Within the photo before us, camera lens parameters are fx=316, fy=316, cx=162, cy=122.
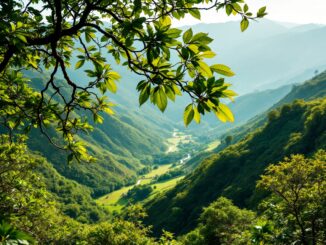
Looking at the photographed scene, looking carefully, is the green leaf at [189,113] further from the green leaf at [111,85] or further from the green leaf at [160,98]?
the green leaf at [111,85]

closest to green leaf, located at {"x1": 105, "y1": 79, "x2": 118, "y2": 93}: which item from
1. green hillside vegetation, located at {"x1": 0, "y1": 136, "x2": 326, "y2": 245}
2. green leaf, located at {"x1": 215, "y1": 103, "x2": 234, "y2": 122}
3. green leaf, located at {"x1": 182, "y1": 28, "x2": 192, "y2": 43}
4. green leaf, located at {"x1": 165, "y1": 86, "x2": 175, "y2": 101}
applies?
green leaf, located at {"x1": 165, "y1": 86, "x2": 175, "y2": 101}

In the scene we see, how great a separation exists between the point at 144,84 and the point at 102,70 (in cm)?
221

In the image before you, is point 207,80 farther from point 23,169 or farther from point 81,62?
point 23,169

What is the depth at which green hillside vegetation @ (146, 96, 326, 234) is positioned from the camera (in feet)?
403

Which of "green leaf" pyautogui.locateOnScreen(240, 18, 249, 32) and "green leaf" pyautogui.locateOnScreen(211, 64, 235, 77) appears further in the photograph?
"green leaf" pyautogui.locateOnScreen(240, 18, 249, 32)

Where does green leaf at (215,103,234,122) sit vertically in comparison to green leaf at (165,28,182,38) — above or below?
below

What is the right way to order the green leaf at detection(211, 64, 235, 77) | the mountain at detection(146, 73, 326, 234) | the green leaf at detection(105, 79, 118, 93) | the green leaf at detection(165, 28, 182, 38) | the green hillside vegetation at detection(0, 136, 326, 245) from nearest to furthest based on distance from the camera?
the green leaf at detection(211, 64, 235, 77)
the green leaf at detection(165, 28, 182, 38)
the green leaf at detection(105, 79, 118, 93)
the green hillside vegetation at detection(0, 136, 326, 245)
the mountain at detection(146, 73, 326, 234)

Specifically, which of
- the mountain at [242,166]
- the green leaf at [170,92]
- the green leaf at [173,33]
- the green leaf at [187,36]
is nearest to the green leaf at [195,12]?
the green leaf at [187,36]

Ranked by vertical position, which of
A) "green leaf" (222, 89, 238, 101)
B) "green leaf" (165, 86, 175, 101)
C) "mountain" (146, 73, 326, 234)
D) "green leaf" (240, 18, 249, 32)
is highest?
"green leaf" (240, 18, 249, 32)

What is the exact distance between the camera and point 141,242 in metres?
39.3

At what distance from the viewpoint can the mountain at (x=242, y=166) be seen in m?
123

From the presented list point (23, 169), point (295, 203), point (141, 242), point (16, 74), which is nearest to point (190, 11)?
point (16, 74)

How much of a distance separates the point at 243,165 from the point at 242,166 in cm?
73

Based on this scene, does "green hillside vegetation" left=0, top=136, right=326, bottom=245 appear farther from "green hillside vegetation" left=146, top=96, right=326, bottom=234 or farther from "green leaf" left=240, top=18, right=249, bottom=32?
"green hillside vegetation" left=146, top=96, right=326, bottom=234
